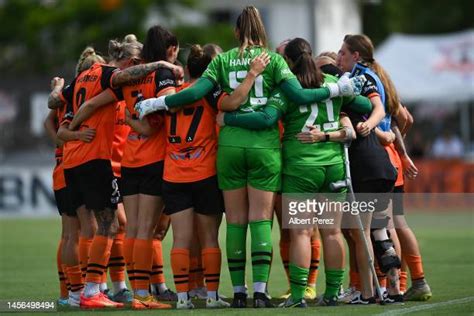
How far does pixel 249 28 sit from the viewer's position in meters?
10.6

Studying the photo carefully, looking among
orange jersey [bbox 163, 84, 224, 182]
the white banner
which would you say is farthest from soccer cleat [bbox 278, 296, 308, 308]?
the white banner

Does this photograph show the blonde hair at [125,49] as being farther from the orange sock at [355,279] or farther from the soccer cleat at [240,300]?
the orange sock at [355,279]

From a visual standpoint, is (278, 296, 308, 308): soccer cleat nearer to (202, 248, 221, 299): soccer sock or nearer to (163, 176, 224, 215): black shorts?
(202, 248, 221, 299): soccer sock

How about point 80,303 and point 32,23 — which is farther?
point 32,23

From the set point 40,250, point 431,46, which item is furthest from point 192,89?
point 431,46

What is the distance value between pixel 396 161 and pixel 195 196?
208 centimetres

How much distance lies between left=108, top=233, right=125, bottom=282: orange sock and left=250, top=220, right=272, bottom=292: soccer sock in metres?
1.88

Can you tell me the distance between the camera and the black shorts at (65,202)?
11641 mm

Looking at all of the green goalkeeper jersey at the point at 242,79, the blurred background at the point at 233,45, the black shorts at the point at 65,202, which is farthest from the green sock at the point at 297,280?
the blurred background at the point at 233,45

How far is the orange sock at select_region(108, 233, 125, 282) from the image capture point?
12.0 m

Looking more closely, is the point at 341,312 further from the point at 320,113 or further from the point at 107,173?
the point at 107,173

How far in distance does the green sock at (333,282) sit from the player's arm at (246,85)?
5.61 ft

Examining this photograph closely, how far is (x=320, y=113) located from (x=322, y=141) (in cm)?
26

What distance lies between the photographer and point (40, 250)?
18.2 m
